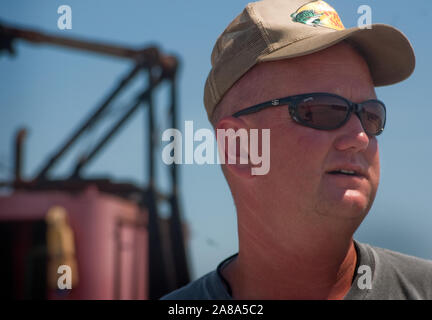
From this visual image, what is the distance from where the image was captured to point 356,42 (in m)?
1.63

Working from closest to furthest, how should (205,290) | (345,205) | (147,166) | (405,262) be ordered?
(345,205) → (405,262) → (205,290) → (147,166)

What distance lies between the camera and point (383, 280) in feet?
5.29

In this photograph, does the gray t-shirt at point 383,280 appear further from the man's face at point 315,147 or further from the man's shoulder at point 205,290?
the man's face at point 315,147

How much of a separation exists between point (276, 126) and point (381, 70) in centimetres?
52

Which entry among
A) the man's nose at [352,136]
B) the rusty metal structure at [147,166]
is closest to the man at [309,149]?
the man's nose at [352,136]

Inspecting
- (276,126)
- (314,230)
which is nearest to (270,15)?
(276,126)

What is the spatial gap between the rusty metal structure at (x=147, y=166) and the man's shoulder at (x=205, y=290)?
665 cm

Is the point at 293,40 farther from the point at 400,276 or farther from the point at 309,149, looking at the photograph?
the point at 400,276

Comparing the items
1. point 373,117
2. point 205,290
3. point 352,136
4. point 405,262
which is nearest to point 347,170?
point 352,136

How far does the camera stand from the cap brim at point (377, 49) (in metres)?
1.53

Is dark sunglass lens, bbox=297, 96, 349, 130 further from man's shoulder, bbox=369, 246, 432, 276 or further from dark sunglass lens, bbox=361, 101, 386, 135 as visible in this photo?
man's shoulder, bbox=369, 246, 432, 276

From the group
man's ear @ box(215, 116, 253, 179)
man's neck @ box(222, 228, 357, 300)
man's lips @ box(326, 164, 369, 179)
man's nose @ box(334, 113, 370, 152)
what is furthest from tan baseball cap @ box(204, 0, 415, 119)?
man's neck @ box(222, 228, 357, 300)

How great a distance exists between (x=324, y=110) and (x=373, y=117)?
0.67 feet
